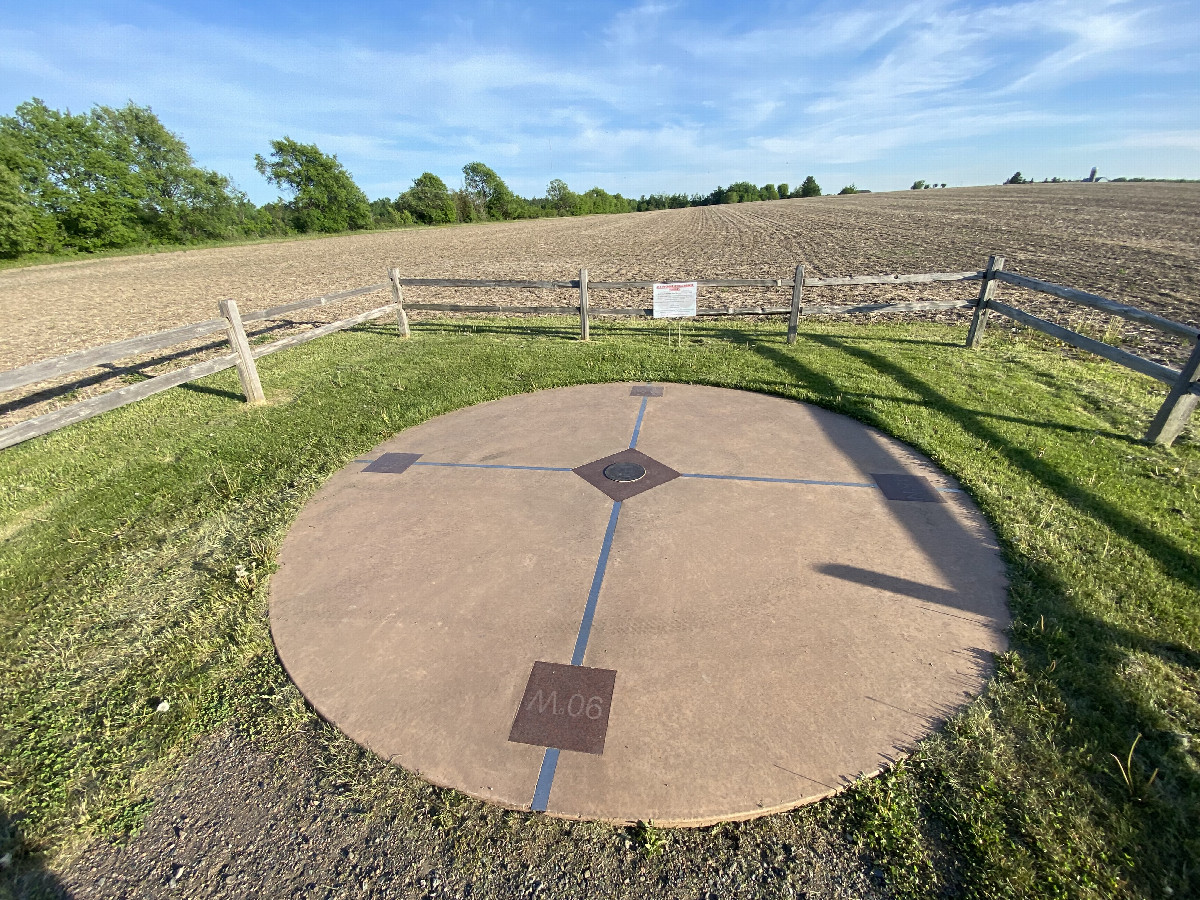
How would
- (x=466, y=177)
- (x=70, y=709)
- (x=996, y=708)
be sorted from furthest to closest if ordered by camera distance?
(x=466, y=177) < (x=70, y=709) < (x=996, y=708)

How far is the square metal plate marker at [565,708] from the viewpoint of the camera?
7.02ft

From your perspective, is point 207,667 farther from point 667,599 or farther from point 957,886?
point 957,886

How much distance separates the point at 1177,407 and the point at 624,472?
4815mm

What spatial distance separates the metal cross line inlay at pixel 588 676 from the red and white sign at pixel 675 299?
3702 mm

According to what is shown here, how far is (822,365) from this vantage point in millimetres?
6605

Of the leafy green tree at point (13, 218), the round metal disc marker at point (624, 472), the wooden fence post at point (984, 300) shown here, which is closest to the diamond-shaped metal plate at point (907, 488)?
the round metal disc marker at point (624, 472)

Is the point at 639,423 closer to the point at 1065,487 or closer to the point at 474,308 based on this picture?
the point at 1065,487

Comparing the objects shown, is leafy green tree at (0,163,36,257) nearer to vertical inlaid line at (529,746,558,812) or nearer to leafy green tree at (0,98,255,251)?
leafy green tree at (0,98,255,251)

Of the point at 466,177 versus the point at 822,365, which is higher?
the point at 466,177

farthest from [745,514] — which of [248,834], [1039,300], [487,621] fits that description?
[1039,300]

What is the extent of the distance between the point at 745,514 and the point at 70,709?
3907 millimetres

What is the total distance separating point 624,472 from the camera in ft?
13.8

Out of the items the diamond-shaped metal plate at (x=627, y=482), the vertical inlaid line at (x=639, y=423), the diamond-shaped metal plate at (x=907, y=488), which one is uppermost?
the vertical inlaid line at (x=639, y=423)

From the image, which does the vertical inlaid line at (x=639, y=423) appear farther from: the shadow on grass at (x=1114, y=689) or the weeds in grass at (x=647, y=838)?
the weeds in grass at (x=647, y=838)
